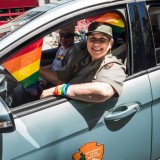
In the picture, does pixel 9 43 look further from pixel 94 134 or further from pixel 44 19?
pixel 94 134

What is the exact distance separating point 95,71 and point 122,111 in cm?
34

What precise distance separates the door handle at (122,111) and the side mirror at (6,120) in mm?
686

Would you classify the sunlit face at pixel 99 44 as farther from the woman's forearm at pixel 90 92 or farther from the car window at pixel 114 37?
the woman's forearm at pixel 90 92

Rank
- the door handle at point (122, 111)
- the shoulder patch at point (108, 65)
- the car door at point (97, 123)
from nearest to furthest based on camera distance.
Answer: the car door at point (97, 123) < the door handle at point (122, 111) < the shoulder patch at point (108, 65)

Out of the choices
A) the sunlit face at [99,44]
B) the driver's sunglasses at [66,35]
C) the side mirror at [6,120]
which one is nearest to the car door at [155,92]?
the sunlit face at [99,44]

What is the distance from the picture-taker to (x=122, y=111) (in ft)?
7.48

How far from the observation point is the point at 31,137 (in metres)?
1.95

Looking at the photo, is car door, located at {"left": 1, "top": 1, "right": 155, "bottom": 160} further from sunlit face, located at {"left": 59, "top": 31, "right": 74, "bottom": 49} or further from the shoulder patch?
sunlit face, located at {"left": 59, "top": 31, "right": 74, "bottom": 49}

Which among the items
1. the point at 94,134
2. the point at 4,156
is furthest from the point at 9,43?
the point at 94,134

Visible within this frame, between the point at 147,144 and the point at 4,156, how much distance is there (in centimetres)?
110

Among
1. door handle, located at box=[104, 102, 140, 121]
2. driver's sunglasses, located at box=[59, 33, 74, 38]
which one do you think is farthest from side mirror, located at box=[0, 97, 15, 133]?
driver's sunglasses, located at box=[59, 33, 74, 38]

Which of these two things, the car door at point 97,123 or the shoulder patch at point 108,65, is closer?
the car door at point 97,123

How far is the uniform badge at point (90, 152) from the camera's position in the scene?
2.14 meters

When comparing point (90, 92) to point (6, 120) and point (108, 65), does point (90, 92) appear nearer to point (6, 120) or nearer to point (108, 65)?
point (108, 65)
